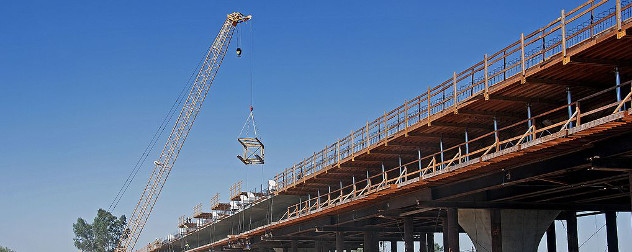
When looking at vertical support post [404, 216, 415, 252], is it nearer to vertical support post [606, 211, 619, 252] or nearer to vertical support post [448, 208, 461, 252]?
vertical support post [448, 208, 461, 252]

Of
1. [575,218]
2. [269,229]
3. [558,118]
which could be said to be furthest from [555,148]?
[269,229]

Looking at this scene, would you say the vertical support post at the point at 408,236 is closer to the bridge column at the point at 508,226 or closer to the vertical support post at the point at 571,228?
the bridge column at the point at 508,226

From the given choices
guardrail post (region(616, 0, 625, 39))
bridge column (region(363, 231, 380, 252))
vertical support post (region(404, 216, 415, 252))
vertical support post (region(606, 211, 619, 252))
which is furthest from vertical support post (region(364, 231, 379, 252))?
guardrail post (region(616, 0, 625, 39))

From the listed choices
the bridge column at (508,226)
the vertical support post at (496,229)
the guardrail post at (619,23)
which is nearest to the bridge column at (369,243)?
the bridge column at (508,226)

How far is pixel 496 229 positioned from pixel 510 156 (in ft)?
36.8

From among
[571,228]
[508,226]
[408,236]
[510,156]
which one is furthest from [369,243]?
[510,156]

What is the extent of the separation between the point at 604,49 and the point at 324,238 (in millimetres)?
47746

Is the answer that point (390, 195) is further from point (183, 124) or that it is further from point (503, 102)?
point (183, 124)

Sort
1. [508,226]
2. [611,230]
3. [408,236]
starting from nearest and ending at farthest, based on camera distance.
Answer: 1. [508,226]
2. [611,230]
3. [408,236]

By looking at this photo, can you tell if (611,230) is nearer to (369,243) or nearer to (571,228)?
(571,228)

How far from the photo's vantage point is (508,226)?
43500mm

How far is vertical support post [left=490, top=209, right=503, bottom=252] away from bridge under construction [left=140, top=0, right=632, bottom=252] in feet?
0.19

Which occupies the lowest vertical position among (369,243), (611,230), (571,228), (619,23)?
(369,243)

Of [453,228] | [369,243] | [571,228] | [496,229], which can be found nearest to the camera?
[496,229]
